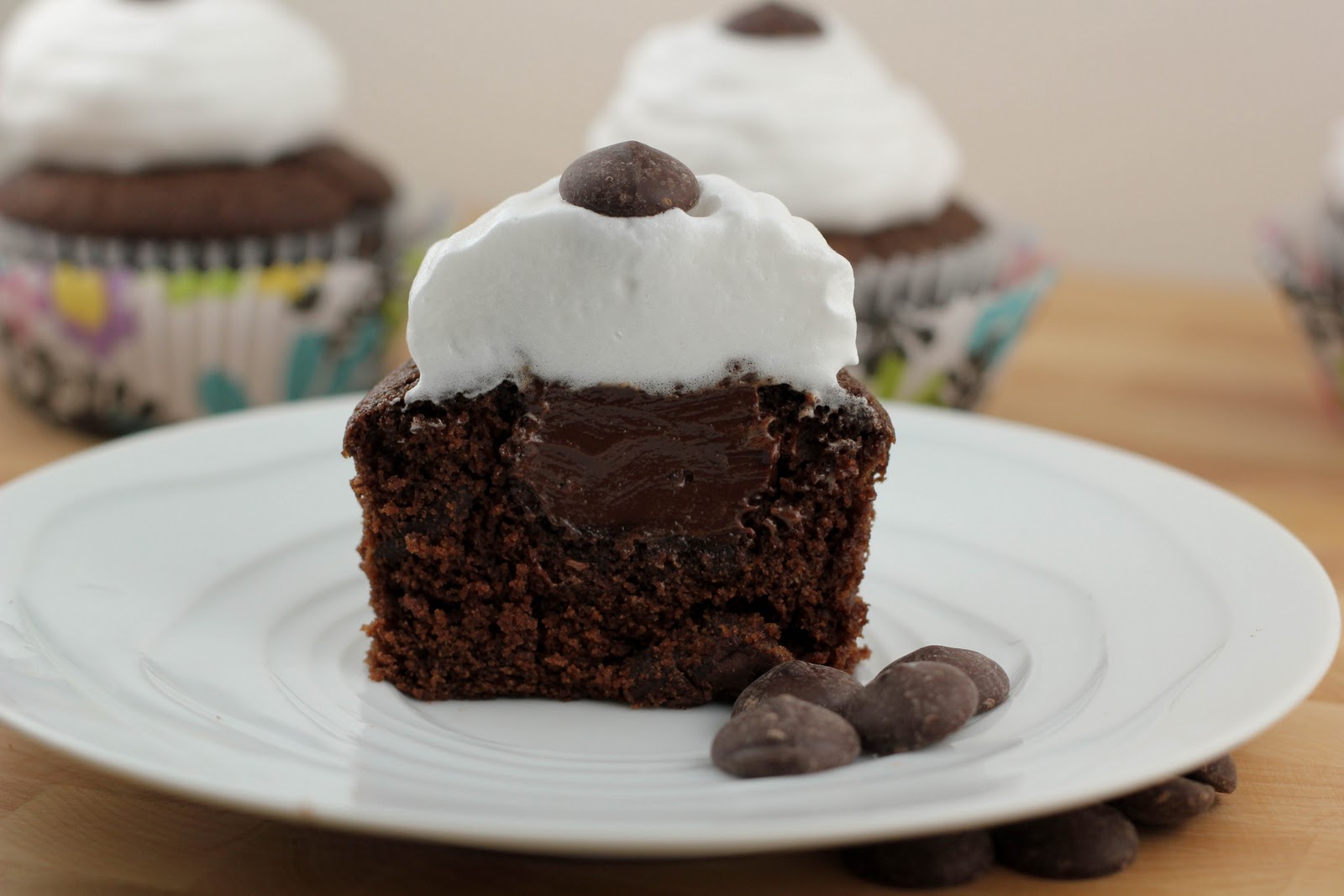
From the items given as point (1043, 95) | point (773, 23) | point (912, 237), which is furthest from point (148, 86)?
point (1043, 95)

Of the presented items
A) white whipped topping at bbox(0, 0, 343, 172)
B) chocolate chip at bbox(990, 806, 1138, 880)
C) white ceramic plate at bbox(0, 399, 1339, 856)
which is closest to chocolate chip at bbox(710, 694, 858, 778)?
white ceramic plate at bbox(0, 399, 1339, 856)

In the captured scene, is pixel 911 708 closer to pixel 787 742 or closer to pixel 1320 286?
pixel 787 742

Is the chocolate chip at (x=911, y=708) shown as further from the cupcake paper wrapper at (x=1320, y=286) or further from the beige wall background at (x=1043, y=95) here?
the beige wall background at (x=1043, y=95)

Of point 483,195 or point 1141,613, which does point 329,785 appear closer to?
point 1141,613

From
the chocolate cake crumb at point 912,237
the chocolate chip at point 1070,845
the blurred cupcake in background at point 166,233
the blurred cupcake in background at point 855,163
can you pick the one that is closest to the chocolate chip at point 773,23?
the blurred cupcake in background at point 855,163

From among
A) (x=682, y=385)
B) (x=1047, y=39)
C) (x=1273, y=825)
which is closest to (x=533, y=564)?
(x=682, y=385)

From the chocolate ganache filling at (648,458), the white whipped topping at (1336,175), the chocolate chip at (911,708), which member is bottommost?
the chocolate chip at (911,708)

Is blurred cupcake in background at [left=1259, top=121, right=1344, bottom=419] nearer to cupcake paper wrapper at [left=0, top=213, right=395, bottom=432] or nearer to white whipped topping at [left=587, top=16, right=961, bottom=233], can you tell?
white whipped topping at [left=587, top=16, right=961, bottom=233]
